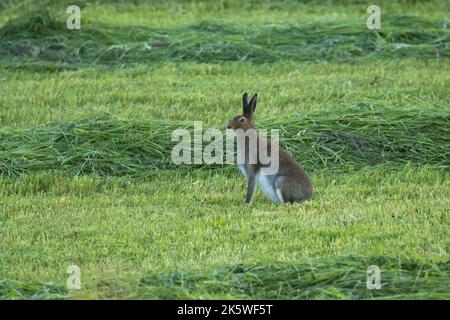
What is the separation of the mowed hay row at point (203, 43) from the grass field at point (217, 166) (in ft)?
0.10

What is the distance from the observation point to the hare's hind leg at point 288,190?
10602 millimetres

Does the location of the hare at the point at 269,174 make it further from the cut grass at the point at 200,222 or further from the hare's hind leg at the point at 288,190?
the cut grass at the point at 200,222

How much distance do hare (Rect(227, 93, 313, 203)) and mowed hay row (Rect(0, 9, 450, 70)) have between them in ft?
18.9

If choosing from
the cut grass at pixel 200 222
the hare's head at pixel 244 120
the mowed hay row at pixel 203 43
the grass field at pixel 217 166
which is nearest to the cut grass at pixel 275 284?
the grass field at pixel 217 166

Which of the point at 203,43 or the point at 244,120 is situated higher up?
the point at 203,43

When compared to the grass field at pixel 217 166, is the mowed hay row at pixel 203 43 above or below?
above

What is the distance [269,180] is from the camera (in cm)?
1072

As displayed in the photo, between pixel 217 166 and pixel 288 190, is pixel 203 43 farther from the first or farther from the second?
pixel 288 190

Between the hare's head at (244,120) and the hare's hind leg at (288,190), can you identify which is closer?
the hare's hind leg at (288,190)

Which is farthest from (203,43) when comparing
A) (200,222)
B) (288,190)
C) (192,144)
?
(200,222)

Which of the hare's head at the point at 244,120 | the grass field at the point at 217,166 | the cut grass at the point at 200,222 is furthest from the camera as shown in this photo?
the hare's head at the point at 244,120

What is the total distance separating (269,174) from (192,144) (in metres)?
1.86

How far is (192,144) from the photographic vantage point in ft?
40.5

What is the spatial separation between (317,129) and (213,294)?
5179mm
